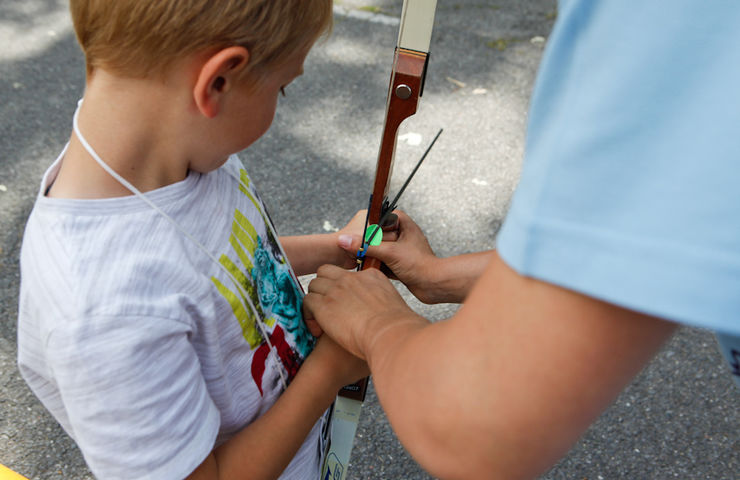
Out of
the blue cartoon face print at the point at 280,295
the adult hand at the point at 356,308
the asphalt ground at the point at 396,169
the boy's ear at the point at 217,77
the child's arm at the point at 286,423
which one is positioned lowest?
the asphalt ground at the point at 396,169

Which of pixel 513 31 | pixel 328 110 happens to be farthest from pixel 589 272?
pixel 513 31

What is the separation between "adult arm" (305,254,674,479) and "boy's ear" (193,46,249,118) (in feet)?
1.13

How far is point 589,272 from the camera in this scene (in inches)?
14.3

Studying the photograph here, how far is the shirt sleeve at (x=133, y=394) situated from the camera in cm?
61

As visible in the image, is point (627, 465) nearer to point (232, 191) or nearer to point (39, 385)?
point (232, 191)

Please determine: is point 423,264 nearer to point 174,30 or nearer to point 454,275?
point 454,275

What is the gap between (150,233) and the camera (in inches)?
26.8

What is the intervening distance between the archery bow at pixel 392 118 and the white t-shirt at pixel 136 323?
0.27 metres

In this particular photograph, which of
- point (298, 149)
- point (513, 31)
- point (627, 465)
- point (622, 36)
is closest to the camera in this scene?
point (622, 36)

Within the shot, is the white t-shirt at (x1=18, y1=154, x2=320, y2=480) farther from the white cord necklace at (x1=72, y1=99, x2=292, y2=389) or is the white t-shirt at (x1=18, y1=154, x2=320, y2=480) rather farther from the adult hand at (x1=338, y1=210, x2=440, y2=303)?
the adult hand at (x1=338, y1=210, x2=440, y2=303)

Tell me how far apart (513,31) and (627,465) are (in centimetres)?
244

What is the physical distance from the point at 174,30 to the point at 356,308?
14.6 inches

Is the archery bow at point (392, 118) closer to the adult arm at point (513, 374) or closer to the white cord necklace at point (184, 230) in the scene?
the white cord necklace at point (184, 230)

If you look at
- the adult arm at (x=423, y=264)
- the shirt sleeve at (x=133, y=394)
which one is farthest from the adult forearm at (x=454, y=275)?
the shirt sleeve at (x=133, y=394)
